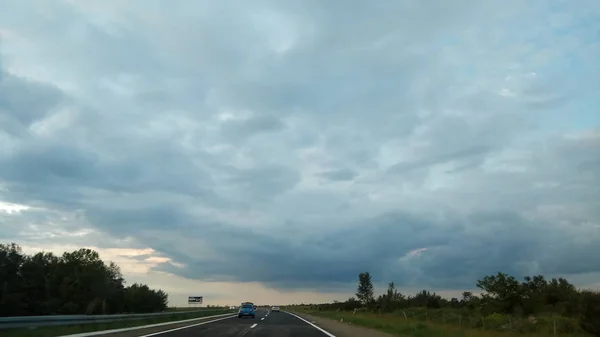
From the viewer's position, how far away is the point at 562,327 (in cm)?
3519

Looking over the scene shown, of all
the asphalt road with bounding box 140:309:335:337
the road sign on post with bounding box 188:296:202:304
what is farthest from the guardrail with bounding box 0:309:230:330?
the road sign on post with bounding box 188:296:202:304

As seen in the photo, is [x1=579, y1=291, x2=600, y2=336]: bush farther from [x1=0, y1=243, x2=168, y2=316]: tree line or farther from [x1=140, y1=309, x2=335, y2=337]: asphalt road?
[x1=0, y1=243, x2=168, y2=316]: tree line

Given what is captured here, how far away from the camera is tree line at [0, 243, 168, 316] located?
2539 inches

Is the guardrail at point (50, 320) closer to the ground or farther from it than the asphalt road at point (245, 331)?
farther from it

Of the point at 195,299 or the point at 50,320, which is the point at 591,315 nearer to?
the point at 50,320

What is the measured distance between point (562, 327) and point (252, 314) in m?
30.9

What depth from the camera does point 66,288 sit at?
77.4 m

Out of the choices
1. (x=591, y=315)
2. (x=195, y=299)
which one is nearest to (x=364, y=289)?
(x=195, y=299)

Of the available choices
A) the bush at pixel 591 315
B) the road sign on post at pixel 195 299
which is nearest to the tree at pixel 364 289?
the road sign on post at pixel 195 299

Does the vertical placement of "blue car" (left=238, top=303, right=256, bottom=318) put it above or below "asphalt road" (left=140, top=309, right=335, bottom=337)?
below

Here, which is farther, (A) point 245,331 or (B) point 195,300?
(B) point 195,300

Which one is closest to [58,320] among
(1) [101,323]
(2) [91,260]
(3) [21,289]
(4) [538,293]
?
(1) [101,323]

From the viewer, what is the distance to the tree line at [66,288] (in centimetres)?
6450

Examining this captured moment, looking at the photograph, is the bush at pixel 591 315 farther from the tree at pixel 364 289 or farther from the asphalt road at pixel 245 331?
the tree at pixel 364 289
